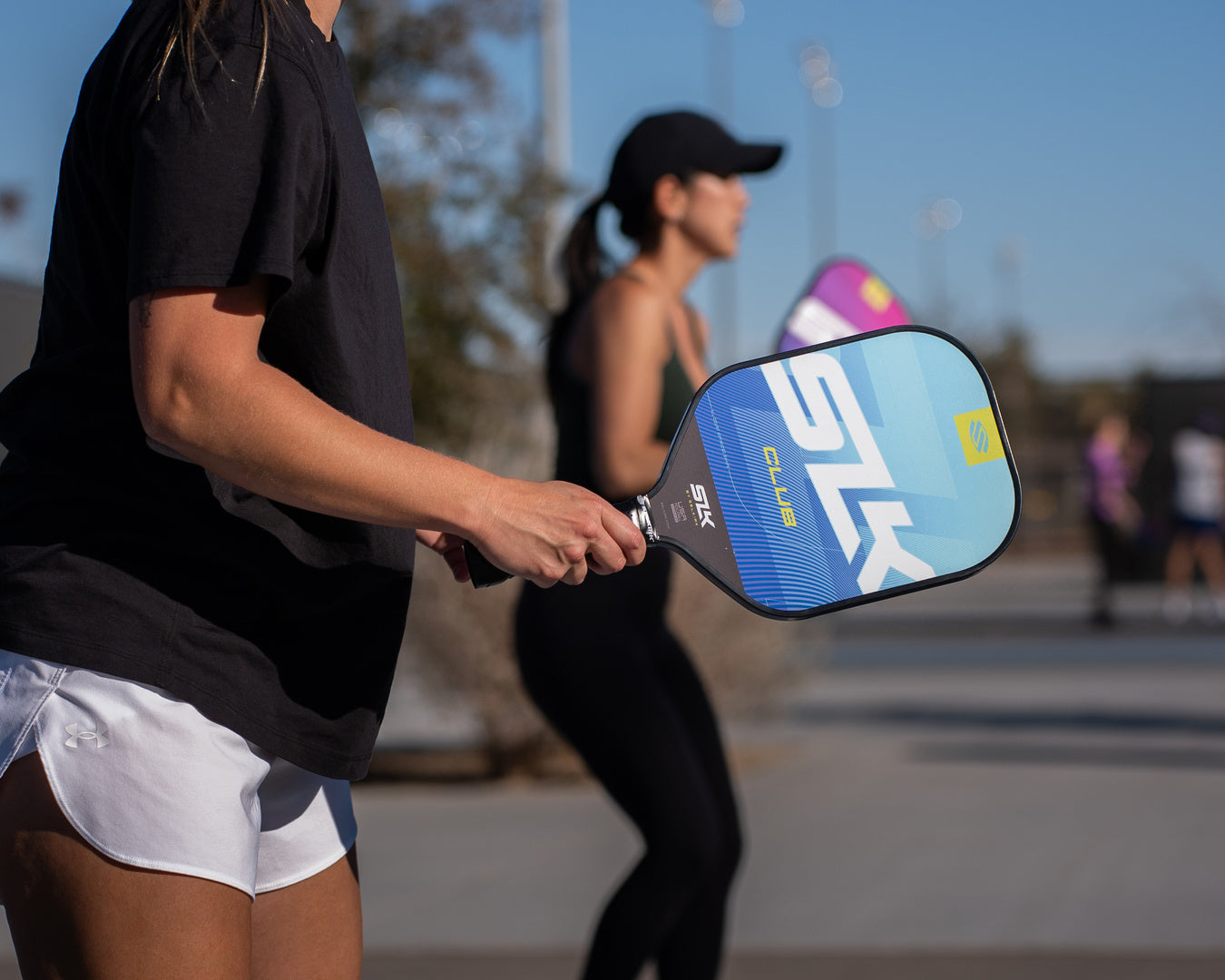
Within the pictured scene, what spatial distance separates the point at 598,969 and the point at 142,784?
53.5 inches

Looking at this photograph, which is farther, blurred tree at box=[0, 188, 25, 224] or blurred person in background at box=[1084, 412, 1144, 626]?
blurred person in background at box=[1084, 412, 1144, 626]

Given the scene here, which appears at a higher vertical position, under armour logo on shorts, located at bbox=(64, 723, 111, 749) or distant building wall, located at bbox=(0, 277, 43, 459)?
distant building wall, located at bbox=(0, 277, 43, 459)

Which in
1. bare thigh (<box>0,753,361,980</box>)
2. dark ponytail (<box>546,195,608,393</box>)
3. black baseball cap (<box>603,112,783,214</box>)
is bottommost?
bare thigh (<box>0,753,361,980</box>)

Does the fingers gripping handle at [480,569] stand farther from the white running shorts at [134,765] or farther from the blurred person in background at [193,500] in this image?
the white running shorts at [134,765]

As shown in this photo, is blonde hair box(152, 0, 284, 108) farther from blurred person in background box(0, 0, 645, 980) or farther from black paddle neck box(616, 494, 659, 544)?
black paddle neck box(616, 494, 659, 544)

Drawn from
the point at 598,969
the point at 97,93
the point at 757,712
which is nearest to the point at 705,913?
the point at 598,969

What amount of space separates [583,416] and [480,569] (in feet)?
3.96

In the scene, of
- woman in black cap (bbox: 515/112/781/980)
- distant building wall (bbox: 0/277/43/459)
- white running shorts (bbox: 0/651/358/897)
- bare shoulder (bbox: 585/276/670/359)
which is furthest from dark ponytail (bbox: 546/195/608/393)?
white running shorts (bbox: 0/651/358/897)

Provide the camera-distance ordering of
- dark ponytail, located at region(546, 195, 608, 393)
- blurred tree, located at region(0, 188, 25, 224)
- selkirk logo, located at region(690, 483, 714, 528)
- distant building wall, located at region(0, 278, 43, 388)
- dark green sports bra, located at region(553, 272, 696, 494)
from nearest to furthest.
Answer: selkirk logo, located at region(690, 483, 714, 528) < distant building wall, located at region(0, 278, 43, 388) < dark green sports bra, located at region(553, 272, 696, 494) < dark ponytail, located at region(546, 195, 608, 393) < blurred tree, located at region(0, 188, 25, 224)

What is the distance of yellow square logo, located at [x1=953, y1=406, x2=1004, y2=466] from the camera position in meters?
1.73

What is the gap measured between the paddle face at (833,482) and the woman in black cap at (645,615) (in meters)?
0.94

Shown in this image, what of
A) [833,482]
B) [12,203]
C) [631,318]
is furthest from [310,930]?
[12,203]

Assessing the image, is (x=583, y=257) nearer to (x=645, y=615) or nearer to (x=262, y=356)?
(x=645, y=615)

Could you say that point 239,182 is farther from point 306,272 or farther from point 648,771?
point 648,771
